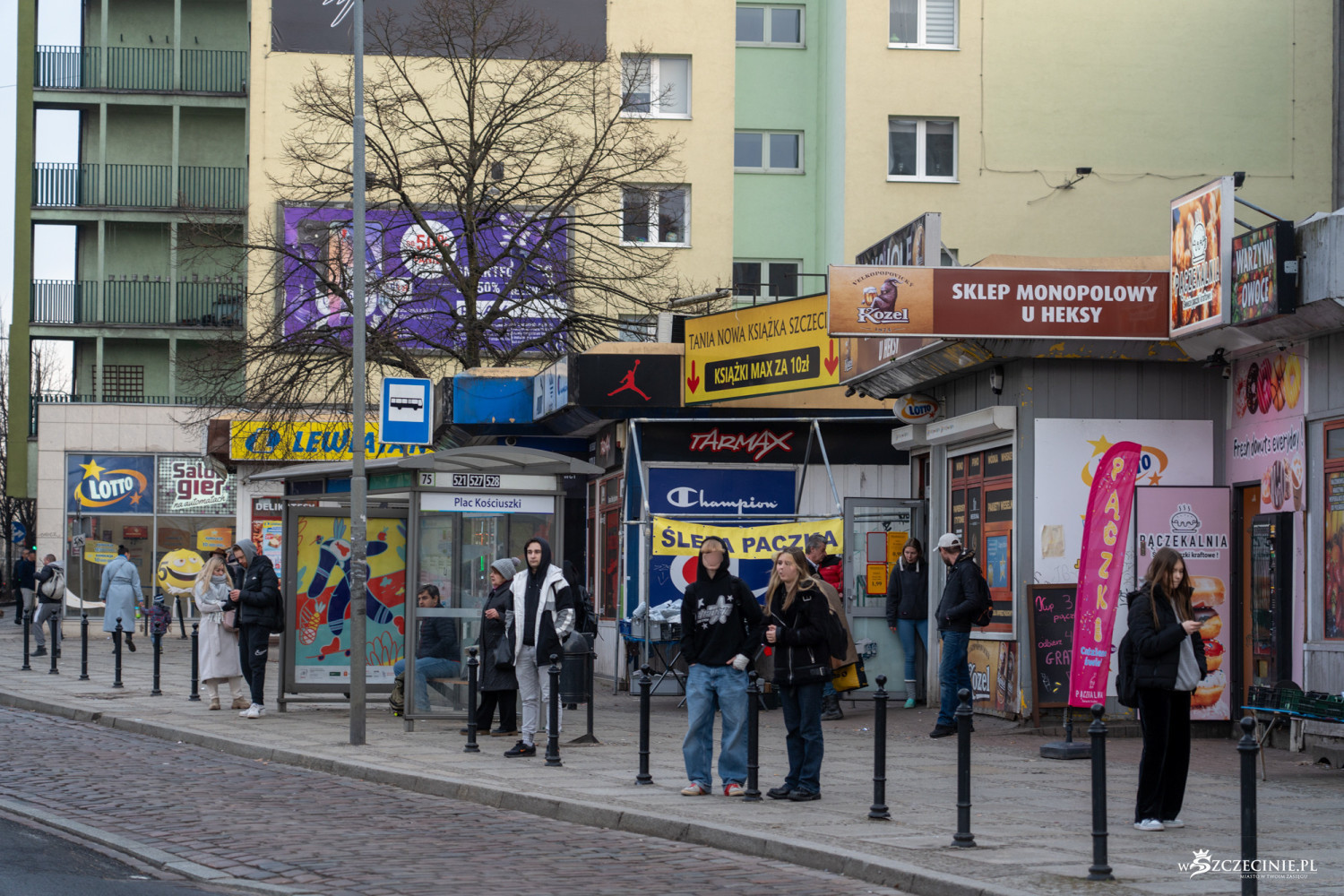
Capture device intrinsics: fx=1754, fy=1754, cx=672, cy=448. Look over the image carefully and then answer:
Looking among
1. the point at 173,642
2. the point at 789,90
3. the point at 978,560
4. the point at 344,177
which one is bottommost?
the point at 173,642

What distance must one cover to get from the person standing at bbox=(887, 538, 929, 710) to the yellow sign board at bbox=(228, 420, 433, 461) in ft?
47.2

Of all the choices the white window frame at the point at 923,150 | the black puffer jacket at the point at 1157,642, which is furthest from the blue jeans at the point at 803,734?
the white window frame at the point at 923,150

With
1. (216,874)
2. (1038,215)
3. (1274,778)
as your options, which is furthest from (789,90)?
(216,874)

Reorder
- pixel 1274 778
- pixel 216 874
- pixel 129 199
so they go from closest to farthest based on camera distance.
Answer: pixel 216 874 → pixel 1274 778 → pixel 129 199

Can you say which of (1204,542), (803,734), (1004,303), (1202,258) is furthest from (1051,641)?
(803,734)

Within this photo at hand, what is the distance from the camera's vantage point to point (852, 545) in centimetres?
1877

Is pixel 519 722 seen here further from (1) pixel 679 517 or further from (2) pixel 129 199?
(2) pixel 129 199

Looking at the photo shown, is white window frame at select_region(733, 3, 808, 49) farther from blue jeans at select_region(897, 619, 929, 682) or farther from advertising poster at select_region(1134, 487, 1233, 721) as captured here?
advertising poster at select_region(1134, 487, 1233, 721)

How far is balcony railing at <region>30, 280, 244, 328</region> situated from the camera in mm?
46406

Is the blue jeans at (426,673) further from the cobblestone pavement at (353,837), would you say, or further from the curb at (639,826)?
the cobblestone pavement at (353,837)

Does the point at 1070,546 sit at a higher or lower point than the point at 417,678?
higher

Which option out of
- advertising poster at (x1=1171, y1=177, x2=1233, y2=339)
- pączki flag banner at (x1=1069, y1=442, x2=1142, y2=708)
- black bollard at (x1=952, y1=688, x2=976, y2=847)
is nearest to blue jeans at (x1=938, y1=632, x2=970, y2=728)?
pączki flag banner at (x1=1069, y1=442, x2=1142, y2=708)

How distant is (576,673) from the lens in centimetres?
1558

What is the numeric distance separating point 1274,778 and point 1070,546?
3.97 metres
